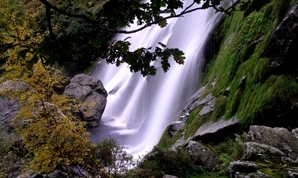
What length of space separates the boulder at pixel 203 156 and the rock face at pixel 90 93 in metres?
8.04

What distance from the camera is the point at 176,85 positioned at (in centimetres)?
1279

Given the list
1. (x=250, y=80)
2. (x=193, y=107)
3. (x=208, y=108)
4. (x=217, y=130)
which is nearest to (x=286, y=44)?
(x=250, y=80)

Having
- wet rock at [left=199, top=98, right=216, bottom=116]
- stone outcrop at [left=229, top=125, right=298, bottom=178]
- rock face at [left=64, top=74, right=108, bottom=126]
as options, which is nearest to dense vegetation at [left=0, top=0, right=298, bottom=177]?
wet rock at [left=199, top=98, right=216, bottom=116]

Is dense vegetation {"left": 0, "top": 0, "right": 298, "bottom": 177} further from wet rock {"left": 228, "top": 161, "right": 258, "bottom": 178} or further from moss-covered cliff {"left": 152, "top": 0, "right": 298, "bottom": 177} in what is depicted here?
wet rock {"left": 228, "top": 161, "right": 258, "bottom": 178}

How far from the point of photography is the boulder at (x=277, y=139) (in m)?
5.27

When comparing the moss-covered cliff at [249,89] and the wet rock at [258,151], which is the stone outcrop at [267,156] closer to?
the wet rock at [258,151]

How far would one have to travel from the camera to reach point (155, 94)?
13922mm

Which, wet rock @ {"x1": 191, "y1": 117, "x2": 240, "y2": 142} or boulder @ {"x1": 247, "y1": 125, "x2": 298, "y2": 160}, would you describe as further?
wet rock @ {"x1": 191, "y1": 117, "x2": 240, "y2": 142}

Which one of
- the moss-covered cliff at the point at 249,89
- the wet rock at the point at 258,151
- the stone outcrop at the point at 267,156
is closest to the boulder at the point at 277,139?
the stone outcrop at the point at 267,156

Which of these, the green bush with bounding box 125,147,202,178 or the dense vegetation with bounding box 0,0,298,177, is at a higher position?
the dense vegetation with bounding box 0,0,298,177

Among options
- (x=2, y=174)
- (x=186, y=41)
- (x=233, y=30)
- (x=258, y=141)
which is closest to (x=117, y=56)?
(x=258, y=141)

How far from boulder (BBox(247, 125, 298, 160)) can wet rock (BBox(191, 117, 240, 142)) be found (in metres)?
1.41

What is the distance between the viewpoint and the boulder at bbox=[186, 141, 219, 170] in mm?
6605

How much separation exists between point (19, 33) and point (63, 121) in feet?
5.29
